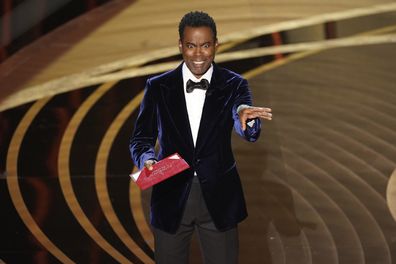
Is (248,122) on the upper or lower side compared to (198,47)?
lower

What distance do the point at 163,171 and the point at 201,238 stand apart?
1.23 ft

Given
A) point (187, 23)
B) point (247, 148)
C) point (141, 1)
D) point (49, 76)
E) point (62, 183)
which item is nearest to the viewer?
point (187, 23)

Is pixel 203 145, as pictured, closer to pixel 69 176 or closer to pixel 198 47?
pixel 198 47

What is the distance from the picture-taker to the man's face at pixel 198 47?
2.59 metres

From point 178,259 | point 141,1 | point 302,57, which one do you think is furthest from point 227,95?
point 141,1

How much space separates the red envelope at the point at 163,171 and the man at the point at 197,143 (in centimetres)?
7

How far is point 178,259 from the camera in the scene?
8.89 feet

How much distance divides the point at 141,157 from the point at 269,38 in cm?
359

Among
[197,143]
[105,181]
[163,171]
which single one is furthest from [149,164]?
[105,181]

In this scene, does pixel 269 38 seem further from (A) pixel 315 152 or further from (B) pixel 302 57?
(A) pixel 315 152

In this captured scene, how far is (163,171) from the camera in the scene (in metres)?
2.50

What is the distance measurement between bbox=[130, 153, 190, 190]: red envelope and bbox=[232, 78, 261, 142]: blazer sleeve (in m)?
0.23

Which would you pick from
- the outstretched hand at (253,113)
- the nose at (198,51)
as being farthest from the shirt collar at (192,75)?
the outstretched hand at (253,113)

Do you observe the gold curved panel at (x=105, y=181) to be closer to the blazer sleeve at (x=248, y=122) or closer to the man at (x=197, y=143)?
the man at (x=197, y=143)
